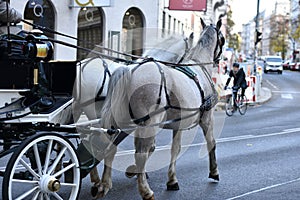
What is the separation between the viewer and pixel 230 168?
30.2 ft

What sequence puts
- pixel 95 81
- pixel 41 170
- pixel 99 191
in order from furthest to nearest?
pixel 95 81 < pixel 99 191 < pixel 41 170

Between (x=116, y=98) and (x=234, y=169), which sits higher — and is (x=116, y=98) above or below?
above

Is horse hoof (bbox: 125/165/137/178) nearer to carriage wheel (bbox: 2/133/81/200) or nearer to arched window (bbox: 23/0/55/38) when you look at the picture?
carriage wheel (bbox: 2/133/81/200)

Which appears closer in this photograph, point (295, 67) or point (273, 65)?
point (273, 65)

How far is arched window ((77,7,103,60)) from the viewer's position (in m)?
21.0

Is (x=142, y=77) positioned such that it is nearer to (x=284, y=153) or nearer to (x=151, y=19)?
(x=284, y=153)

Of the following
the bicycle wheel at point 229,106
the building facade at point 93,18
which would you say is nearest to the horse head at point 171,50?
the building facade at point 93,18

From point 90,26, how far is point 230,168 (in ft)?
44.1

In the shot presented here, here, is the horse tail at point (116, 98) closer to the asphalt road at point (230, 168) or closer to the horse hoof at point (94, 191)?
the horse hoof at point (94, 191)

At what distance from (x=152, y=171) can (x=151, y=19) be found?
56.7 ft

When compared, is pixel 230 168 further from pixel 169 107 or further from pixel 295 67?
pixel 295 67

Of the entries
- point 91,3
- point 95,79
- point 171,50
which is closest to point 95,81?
point 95,79

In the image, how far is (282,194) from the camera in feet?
24.7

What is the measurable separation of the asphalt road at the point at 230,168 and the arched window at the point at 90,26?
27.5 ft
